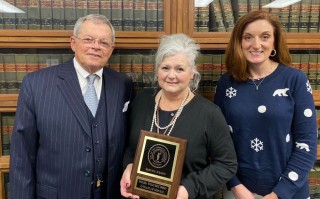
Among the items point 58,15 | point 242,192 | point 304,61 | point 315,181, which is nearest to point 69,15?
point 58,15

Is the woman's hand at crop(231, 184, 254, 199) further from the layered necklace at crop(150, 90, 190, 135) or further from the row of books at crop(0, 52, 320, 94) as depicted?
the row of books at crop(0, 52, 320, 94)

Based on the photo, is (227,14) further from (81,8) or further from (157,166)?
(157,166)

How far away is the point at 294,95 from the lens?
1.54 meters

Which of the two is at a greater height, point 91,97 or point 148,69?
point 148,69

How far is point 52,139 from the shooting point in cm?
150

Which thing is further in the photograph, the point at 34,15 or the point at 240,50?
the point at 34,15

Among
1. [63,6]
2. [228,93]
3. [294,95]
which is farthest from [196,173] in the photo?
[63,6]

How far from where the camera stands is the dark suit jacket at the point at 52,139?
1491 mm

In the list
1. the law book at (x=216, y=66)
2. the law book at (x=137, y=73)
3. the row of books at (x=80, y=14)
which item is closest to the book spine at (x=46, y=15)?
the row of books at (x=80, y=14)

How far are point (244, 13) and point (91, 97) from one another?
3.49 feet

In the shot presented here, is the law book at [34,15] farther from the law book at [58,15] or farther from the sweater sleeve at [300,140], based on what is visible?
the sweater sleeve at [300,140]

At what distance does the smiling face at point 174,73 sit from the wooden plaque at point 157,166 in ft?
0.81

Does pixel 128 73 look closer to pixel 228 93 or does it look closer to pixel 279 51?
pixel 228 93

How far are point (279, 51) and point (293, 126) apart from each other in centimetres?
39
